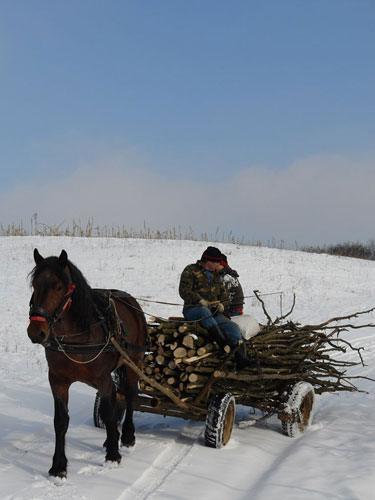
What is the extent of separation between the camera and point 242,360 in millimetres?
5996

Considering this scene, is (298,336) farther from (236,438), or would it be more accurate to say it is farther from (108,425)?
(108,425)

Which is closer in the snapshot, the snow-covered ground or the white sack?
the snow-covered ground

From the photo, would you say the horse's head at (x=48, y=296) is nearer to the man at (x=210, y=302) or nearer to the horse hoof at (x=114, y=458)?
the horse hoof at (x=114, y=458)

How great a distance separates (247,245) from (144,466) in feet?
76.3

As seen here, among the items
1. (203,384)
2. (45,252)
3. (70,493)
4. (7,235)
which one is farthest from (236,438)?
(7,235)

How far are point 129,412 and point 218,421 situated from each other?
3.53 feet

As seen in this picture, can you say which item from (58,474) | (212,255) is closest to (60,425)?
(58,474)

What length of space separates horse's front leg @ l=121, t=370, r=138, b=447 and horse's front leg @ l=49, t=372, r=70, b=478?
102cm

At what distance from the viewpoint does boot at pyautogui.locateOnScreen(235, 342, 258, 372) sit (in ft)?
19.5


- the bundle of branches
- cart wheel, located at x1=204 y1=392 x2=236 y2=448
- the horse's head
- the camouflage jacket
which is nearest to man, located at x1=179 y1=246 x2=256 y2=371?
the camouflage jacket

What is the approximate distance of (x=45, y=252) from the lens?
20500 mm

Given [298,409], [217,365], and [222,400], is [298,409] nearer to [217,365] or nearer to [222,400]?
[222,400]

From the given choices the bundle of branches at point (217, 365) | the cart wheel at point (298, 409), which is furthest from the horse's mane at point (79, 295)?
the cart wheel at point (298, 409)

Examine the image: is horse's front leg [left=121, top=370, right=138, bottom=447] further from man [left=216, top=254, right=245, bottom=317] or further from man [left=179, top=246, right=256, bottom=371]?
man [left=216, top=254, right=245, bottom=317]
